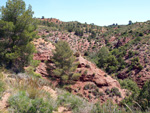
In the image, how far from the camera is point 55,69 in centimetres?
2059

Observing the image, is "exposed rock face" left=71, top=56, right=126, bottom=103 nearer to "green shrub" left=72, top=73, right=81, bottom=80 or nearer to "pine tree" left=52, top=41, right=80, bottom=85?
"green shrub" left=72, top=73, right=81, bottom=80

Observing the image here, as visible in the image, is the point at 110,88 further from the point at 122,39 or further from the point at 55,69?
the point at 122,39

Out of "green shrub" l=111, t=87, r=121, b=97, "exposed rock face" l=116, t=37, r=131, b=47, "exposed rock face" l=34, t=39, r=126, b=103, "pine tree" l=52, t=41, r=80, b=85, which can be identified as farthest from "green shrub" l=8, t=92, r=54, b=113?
"exposed rock face" l=116, t=37, r=131, b=47

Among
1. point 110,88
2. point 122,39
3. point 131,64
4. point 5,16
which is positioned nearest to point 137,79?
point 131,64

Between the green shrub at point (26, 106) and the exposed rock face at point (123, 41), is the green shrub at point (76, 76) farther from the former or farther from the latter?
the exposed rock face at point (123, 41)

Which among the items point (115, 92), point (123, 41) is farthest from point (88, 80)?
point (123, 41)

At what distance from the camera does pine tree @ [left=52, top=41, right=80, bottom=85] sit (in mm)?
19594

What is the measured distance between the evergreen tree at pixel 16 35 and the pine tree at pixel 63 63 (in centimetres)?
665

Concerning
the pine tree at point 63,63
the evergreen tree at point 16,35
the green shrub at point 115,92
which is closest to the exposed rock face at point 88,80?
the green shrub at point 115,92

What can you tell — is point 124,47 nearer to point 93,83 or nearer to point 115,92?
point 115,92

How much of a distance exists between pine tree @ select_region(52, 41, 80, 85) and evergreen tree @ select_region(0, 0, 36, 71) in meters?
6.65

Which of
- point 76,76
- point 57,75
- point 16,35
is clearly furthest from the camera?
point 76,76

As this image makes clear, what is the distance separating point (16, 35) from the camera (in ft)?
42.2

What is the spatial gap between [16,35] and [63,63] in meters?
8.92
